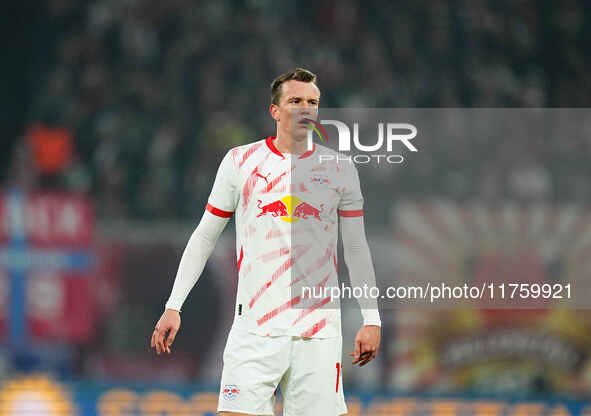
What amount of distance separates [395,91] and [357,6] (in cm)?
157

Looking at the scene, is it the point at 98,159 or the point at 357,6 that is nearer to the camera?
the point at 98,159

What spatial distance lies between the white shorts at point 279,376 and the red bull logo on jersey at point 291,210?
46 centimetres

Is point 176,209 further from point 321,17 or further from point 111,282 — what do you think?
point 321,17

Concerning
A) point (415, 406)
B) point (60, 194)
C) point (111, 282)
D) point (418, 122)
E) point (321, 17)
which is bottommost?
point (415, 406)

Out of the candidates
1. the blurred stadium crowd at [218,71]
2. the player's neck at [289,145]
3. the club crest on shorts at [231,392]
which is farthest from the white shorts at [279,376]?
the blurred stadium crowd at [218,71]

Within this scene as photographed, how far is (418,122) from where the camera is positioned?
7.49 m

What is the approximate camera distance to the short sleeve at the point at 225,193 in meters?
3.69

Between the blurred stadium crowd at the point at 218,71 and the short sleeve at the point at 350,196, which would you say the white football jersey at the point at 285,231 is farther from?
the blurred stadium crowd at the point at 218,71

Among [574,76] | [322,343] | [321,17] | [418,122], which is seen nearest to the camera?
[322,343]

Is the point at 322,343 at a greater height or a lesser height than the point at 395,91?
lesser

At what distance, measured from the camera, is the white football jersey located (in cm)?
359

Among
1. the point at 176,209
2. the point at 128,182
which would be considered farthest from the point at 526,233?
the point at 128,182

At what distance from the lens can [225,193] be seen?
3686mm

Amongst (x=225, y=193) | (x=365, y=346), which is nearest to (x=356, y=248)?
(x=365, y=346)
